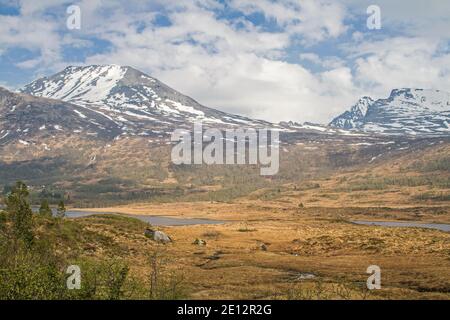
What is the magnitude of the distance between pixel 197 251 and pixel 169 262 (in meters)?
16.5

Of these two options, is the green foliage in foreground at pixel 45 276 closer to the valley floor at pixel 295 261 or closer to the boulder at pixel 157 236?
the valley floor at pixel 295 261

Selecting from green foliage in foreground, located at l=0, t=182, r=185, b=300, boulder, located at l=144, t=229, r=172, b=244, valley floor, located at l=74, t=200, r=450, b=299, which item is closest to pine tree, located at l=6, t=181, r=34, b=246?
green foliage in foreground, located at l=0, t=182, r=185, b=300

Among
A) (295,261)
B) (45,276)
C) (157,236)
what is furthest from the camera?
(157,236)

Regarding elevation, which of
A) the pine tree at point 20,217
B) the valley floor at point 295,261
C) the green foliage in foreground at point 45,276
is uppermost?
the pine tree at point 20,217

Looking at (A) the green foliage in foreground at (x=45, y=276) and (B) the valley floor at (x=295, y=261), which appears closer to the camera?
(A) the green foliage in foreground at (x=45, y=276)

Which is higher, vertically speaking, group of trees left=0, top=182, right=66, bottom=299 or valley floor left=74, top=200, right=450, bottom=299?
group of trees left=0, top=182, right=66, bottom=299

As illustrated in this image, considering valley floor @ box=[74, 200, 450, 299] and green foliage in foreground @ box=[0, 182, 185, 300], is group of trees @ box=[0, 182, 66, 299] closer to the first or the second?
green foliage in foreground @ box=[0, 182, 185, 300]

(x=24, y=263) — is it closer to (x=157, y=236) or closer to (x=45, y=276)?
(x=45, y=276)

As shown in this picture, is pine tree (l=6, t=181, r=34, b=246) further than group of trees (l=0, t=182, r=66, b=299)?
Yes

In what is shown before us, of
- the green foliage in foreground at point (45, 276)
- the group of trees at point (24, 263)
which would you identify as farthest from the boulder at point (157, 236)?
the green foliage in foreground at point (45, 276)

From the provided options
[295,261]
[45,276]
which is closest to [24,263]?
[45,276]
